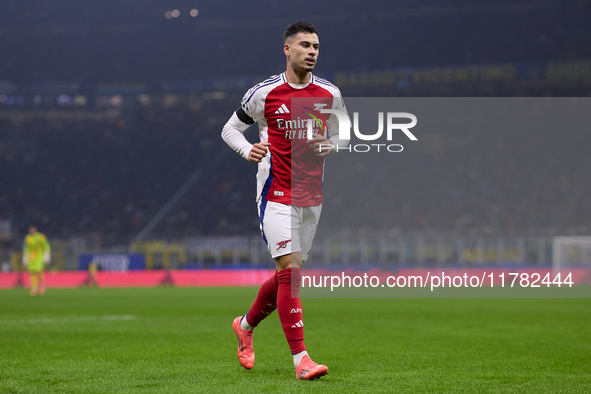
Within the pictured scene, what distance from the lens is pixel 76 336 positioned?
8180 mm

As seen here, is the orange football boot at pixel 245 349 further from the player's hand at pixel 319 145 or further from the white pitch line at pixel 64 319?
the white pitch line at pixel 64 319

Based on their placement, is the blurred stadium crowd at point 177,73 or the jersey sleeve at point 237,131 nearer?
the jersey sleeve at point 237,131

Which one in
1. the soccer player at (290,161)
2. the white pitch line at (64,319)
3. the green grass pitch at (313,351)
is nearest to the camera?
the green grass pitch at (313,351)

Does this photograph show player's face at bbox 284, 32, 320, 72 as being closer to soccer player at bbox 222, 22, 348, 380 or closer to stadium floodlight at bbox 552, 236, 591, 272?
soccer player at bbox 222, 22, 348, 380

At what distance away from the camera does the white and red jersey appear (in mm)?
4895

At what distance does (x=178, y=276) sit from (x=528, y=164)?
11546mm

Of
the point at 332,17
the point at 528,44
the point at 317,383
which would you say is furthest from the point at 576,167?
the point at 317,383

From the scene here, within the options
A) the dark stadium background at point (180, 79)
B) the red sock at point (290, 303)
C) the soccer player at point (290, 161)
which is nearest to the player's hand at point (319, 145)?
the soccer player at point (290, 161)

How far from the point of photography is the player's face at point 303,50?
15.8 ft

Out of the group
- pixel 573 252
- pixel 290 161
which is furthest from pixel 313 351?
pixel 573 252

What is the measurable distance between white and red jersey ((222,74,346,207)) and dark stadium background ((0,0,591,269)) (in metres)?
24.9

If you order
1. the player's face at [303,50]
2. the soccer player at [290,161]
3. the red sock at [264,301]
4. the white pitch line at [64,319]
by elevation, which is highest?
the player's face at [303,50]

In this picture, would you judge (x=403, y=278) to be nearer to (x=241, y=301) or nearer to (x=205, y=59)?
(x=241, y=301)

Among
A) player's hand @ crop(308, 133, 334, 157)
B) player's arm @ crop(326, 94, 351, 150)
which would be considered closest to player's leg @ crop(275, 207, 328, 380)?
player's hand @ crop(308, 133, 334, 157)
